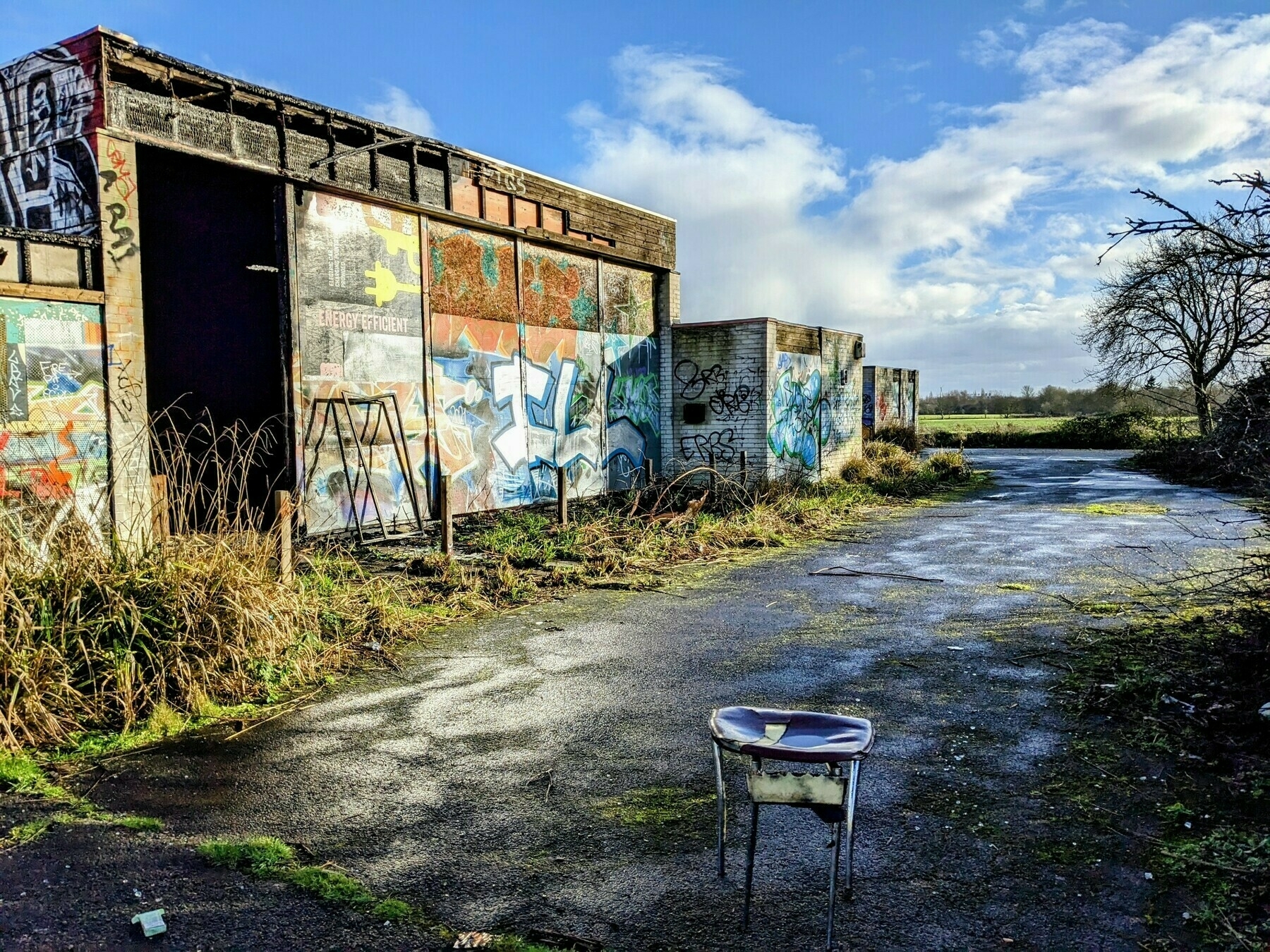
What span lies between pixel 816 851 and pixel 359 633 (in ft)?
13.9

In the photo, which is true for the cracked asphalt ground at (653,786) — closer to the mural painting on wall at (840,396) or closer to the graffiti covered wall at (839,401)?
the graffiti covered wall at (839,401)

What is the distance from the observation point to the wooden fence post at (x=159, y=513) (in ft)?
18.4

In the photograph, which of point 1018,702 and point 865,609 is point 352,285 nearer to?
point 865,609

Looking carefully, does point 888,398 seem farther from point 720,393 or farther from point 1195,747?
point 1195,747

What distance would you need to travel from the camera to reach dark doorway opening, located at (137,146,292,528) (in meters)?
9.99

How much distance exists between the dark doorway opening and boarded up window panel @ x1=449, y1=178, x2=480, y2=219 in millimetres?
5927

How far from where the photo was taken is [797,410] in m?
17.2

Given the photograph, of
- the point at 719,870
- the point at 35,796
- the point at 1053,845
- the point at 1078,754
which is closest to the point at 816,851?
the point at 719,870

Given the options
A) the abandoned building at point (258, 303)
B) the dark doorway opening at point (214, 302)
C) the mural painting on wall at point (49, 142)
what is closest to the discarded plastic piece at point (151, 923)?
the abandoned building at point (258, 303)

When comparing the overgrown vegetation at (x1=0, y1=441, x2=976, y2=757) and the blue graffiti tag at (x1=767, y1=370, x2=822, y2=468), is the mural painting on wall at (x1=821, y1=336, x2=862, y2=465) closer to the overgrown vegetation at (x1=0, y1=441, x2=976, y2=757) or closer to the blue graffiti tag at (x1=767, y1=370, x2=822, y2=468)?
the blue graffiti tag at (x1=767, y1=370, x2=822, y2=468)

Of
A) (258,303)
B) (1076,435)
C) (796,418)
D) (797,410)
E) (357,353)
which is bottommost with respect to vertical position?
(1076,435)

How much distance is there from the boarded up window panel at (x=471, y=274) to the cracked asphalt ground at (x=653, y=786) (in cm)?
595

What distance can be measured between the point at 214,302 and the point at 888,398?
25.6 m

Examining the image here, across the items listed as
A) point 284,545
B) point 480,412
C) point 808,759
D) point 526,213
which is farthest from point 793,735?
point 526,213
